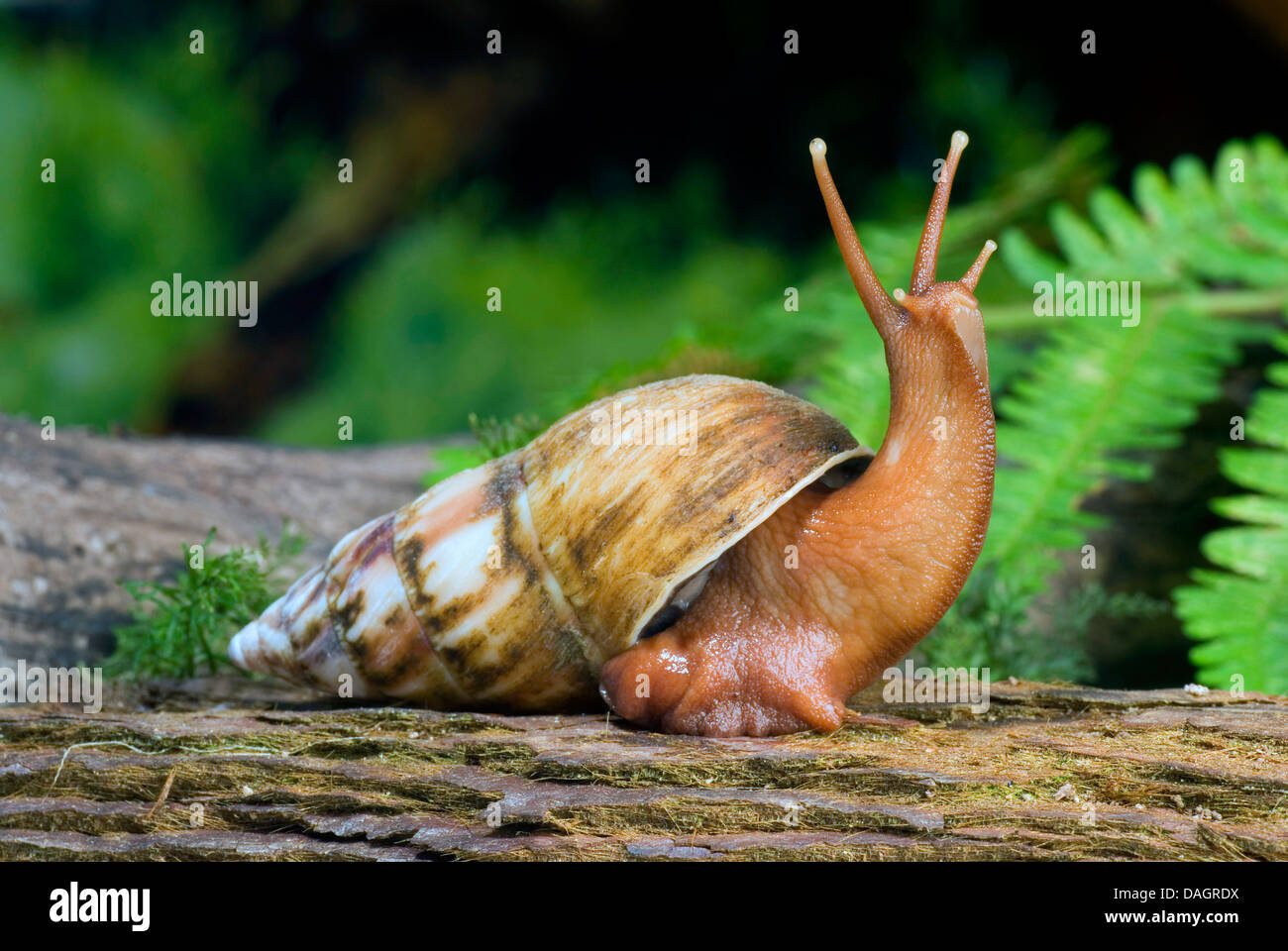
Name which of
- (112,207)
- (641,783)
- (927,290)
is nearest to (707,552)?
(641,783)

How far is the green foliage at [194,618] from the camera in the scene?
8.70 feet

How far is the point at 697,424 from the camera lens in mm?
2184

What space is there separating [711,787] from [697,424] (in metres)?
0.67

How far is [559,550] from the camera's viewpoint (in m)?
2.19

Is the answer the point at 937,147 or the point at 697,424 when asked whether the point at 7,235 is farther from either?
the point at 697,424

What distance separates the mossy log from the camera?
1.72 m

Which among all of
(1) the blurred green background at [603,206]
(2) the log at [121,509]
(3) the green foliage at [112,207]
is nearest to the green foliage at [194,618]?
(2) the log at [121,509]

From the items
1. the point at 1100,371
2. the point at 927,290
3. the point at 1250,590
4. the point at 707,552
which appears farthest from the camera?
the point at 1100,371

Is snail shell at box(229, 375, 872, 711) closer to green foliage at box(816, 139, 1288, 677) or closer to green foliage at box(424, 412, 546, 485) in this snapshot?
green foliage at box(424, 412, 546, 485)

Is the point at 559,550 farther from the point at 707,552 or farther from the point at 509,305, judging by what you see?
the point at 509,305

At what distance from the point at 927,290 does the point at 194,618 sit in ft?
5.77

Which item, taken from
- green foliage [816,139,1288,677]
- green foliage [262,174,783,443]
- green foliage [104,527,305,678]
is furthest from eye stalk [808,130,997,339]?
green foliage [262,174,783,443]

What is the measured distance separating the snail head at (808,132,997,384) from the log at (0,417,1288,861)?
70 cm

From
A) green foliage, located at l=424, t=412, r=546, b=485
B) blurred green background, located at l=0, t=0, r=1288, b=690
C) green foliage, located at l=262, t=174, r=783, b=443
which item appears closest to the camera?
green foliage, located at l=424, t=412, r=546, b=485
